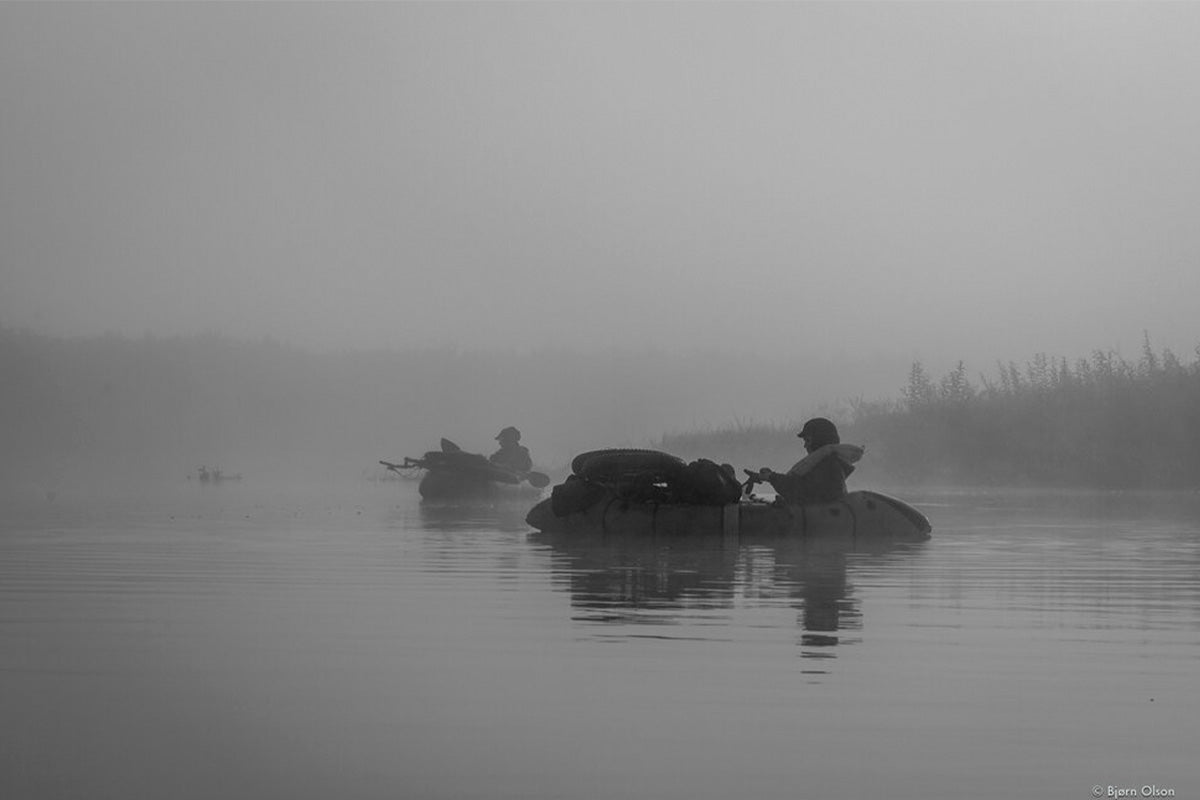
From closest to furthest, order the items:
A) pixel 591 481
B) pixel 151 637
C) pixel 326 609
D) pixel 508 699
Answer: pixel 508 699 < pixel 151 637 < pixel 326 609 < pixel 591 481

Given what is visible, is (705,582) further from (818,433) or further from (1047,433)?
(1047,433)

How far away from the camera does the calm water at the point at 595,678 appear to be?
6348 mm

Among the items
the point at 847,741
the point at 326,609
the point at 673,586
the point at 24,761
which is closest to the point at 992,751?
the point at 847,741

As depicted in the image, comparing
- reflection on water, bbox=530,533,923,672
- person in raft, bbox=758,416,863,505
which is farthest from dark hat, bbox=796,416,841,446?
reflection on water, bbox=530,533,923,672

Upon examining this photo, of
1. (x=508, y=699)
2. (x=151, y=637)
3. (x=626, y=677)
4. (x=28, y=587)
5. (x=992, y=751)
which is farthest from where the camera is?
(x=28, y=587)

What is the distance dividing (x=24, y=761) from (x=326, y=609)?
17.9 feet

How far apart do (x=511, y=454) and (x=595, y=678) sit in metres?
28.8

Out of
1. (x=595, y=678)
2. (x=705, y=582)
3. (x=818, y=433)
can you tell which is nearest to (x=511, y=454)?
(x=818, y=433)

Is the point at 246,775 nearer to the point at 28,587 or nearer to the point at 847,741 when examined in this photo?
the point at 847,741

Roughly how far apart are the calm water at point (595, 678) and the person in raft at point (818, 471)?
3301 mm

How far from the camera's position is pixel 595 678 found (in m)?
8.45

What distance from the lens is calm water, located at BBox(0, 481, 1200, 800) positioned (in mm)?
6348

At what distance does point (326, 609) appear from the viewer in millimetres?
11844

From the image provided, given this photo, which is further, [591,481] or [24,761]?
[591,481]
